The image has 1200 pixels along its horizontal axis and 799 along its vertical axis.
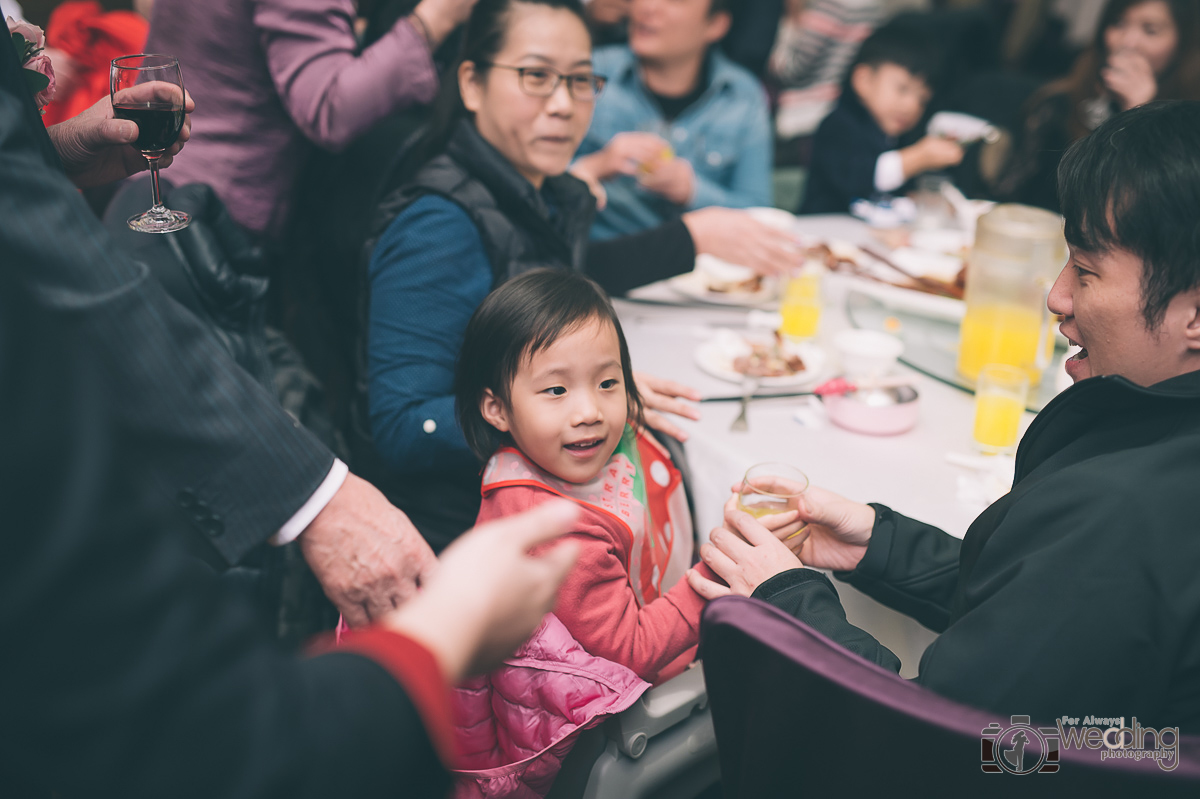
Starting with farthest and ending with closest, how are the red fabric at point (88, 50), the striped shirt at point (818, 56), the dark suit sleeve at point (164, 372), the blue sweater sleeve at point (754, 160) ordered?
1. the striped shirt at point (818, 56)
2. the blue sweater sleeve at point (754, 160)
3. the red fabric at point (88, 50)
4. the dark suit sleeve at point (164, 372)

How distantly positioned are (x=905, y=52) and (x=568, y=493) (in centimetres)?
293

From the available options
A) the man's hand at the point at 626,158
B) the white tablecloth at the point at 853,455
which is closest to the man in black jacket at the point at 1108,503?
the white tablecloth at the point at 853,455

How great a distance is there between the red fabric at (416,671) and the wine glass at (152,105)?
0.88 meters

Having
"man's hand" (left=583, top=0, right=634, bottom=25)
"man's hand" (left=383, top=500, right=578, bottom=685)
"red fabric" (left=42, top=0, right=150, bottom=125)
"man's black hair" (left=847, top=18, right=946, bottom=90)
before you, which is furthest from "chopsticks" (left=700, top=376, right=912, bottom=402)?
"man's hand" (left=583, top=0, right=634, bottom=25)

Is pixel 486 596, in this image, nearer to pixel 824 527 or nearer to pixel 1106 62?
pixel 824 527

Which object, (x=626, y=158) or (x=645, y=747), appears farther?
(x=626, y=158)

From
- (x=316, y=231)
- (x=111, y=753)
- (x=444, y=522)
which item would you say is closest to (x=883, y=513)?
(x=444, y=522)

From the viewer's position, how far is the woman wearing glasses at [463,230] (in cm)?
162

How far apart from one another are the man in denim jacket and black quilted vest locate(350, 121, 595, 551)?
1180 mm

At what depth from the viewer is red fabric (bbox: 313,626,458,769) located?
24.8 inches

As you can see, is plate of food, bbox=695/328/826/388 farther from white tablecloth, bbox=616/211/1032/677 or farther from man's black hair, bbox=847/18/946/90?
man's black hair, bbox=847/18/946/90

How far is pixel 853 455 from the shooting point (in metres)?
1.56

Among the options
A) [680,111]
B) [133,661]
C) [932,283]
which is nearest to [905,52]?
[680,111]

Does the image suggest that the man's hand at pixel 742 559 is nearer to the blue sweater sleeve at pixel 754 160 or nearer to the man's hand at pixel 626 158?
the man's hand at pixel 626 158
